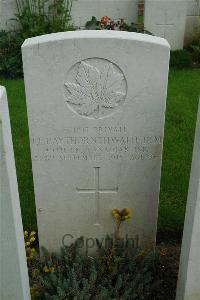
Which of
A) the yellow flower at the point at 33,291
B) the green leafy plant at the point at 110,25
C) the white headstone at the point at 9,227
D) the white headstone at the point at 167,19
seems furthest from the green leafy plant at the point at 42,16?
the white headstone at the point at 9,227

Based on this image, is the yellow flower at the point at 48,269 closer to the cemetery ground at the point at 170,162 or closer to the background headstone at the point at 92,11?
the cemetery ground at the point at 170,162

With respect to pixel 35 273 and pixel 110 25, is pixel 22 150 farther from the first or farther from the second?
pixel 110 25

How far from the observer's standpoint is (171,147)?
450cm

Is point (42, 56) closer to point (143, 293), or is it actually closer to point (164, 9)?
point (143, 293)

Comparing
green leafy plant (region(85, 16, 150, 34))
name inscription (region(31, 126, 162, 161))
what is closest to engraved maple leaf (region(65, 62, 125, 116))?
name inscription (region(31, 126, 162, 161))

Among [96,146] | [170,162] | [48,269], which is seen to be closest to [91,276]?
[48,269]

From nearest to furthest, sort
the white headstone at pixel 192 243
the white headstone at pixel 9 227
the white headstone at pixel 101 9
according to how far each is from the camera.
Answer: the white headstone at pixel 9 227 < the white headstone at pixel 192 243 < the white headstone at pixel 101 9

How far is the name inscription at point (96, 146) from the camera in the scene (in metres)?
2.62

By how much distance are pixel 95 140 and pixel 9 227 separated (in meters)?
0.99

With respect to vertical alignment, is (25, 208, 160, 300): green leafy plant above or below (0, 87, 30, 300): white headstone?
below

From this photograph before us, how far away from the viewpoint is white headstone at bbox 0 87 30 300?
1.69m

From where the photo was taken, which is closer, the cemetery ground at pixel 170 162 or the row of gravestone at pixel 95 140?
the row of gravestone at pixel 95 140

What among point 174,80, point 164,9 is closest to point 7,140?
point 174,80

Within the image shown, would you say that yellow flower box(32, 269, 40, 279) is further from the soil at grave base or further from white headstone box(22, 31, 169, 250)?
the soil at grave base
